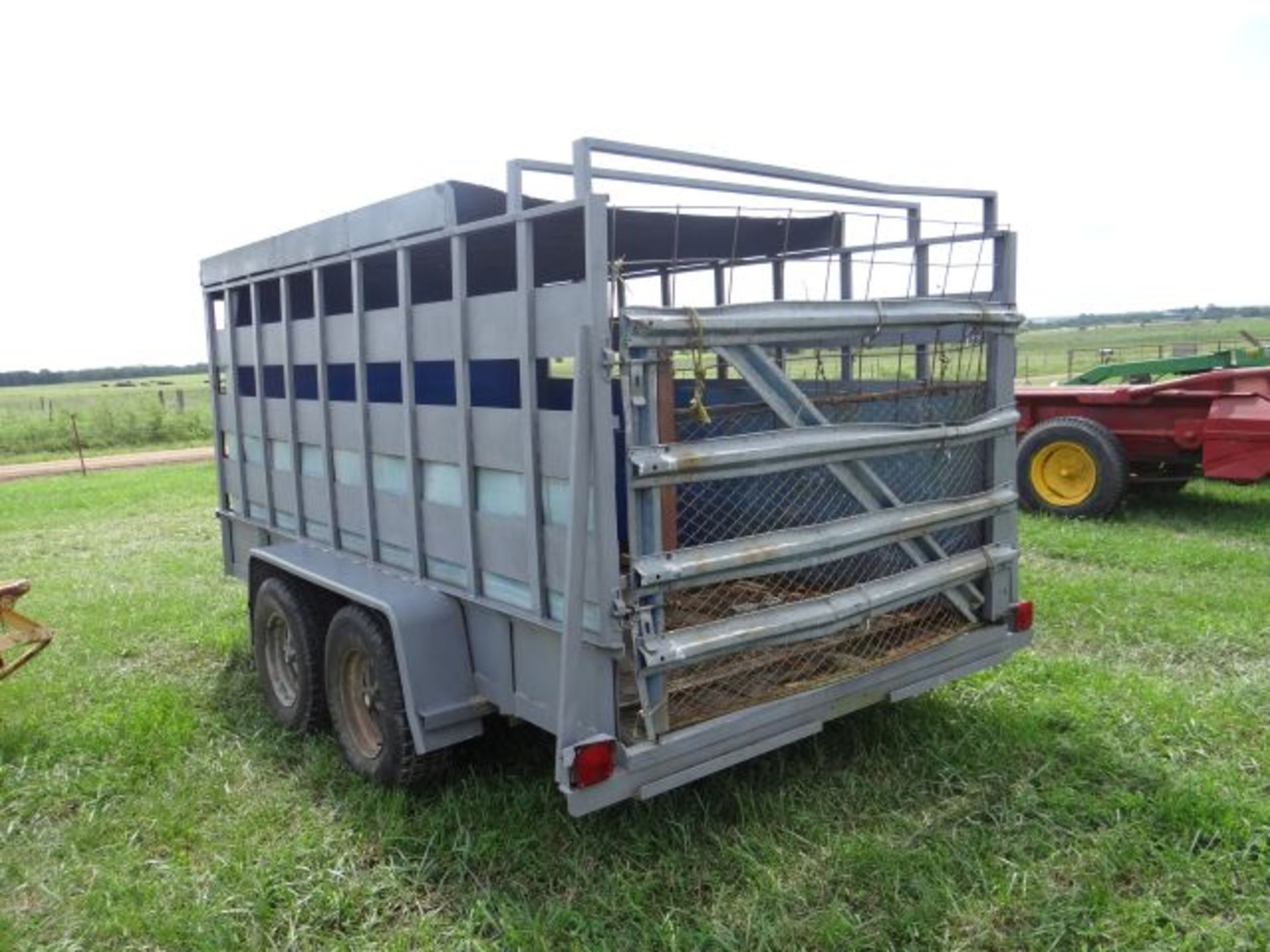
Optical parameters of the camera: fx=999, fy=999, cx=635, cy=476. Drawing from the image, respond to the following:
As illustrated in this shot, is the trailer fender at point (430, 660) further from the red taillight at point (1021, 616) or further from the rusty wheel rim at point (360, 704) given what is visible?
the red taillight at point (1021, 616)

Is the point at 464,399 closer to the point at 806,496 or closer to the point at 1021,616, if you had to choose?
the point at 806,496

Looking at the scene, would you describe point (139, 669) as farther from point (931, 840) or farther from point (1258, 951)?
point (1258, 951)

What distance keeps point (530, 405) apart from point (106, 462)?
2080cm

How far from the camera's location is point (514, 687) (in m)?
3.51

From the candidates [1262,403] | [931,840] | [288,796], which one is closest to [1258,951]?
[931,840]

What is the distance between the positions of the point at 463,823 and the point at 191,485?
12.6 m

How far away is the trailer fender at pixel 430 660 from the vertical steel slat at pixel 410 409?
20cm

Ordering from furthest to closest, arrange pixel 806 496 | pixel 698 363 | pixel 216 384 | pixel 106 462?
pixel 106 462
pixel 216 384
pixel 806 496
pixel 698 363

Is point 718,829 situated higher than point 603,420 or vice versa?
point 603,420

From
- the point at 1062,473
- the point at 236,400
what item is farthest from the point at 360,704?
the point at 1062,473

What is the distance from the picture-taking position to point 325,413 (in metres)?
4.40

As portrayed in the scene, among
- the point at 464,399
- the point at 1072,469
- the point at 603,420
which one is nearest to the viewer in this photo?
the point at 603,420

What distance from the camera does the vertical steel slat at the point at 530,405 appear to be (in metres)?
3.13

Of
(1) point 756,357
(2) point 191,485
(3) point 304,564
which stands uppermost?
(1) point 756,357
